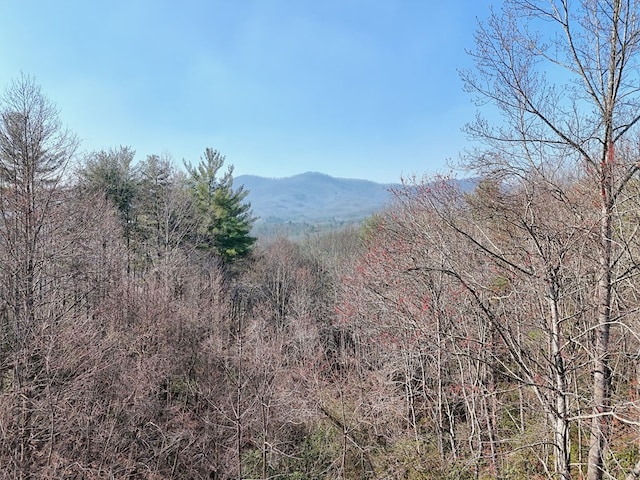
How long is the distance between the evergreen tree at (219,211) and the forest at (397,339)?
4734 millimetres

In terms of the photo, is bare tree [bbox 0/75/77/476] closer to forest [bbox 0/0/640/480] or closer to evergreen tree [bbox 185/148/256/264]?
forest [bbox 0/0/640/480]

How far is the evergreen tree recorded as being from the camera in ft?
66.4

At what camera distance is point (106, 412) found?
880 centimetres

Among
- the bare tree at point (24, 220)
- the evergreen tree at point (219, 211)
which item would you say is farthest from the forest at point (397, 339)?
the evergreen tree at point (219, 211)

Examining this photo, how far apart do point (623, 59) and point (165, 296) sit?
41.3 feet

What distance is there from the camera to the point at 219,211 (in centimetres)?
2034

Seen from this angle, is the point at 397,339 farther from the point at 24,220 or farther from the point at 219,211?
the point at 219,211

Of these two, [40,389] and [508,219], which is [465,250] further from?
[40,389]

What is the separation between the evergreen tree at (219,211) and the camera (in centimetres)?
2023

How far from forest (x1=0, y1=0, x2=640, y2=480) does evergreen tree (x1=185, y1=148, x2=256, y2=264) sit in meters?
4.73

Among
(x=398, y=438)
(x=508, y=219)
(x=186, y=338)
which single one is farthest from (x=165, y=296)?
(x=508, y=219)

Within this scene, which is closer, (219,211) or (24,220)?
(24,220)

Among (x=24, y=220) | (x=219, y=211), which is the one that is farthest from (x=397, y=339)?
(x=219, y=211)

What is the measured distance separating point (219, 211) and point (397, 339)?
47.4 feet
